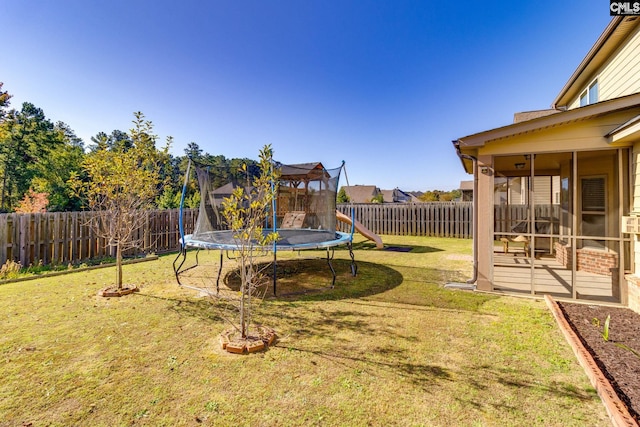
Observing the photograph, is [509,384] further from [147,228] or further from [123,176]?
[147,228]

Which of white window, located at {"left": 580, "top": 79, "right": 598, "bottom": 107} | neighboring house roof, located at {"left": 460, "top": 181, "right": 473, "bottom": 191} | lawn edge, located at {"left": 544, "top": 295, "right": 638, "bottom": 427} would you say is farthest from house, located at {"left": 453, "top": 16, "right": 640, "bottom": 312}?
neighboring house roof, located at {"left": 460, "top": 181, "right": 473, "bottom": 191}

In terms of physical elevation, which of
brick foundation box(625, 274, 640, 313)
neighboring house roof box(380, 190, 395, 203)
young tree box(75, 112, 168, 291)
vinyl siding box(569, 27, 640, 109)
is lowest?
brick foundation box(625, 274, 640, 313)

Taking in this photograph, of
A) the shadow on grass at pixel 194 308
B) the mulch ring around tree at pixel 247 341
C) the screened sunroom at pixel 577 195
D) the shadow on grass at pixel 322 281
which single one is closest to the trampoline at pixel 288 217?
the shadow on grass at pixel 322 281

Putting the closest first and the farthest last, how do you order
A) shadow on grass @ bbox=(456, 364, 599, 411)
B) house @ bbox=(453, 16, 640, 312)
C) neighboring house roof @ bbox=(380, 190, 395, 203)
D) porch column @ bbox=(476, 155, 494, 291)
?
shadow on grass @ bbox=(456, 364, 599, 411)
house @ bbox=(453, 16, 640, 312)
porch column @ bbox=(476, 155, 494, 291)
neighboring house roof @ bbox=(380, 190, 395, 203)

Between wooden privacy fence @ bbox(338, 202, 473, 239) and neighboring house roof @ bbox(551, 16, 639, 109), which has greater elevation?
neighboring house roof @ bbox(551, 16, 639, 109)

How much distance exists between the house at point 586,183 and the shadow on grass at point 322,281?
5.72 feet

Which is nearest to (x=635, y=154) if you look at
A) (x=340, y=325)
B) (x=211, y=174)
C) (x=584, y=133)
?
(x=584, y=133)

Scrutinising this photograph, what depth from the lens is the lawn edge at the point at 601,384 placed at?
1.69 meters

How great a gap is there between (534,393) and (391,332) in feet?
4.34

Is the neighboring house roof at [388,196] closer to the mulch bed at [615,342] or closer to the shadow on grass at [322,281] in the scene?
the shadow on grass at [322,281]

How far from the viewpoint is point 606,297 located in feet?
13.8

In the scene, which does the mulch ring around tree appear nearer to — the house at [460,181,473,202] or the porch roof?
the porch roof

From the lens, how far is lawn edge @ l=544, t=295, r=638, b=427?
169cm

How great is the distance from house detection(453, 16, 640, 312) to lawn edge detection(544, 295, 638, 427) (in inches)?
64.2
